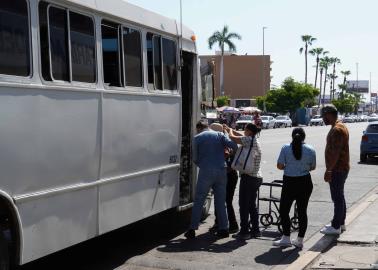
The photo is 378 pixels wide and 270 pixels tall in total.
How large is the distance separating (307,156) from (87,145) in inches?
126

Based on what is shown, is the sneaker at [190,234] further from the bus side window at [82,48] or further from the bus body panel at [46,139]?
the bus side window at [82,48]

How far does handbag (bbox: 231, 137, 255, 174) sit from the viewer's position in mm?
8609

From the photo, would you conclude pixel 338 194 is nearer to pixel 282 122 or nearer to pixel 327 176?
pixel 327 176

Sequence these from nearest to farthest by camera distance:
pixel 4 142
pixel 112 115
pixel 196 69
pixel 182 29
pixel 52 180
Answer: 1. pixel 4 142
2. pixel 52 180
3. pixel 112 115
4. pixel 182 29
5. pixel 196 69

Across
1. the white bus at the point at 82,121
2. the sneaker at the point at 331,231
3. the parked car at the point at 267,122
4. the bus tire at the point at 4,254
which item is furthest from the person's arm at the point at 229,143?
the parked car at the point at 267,122

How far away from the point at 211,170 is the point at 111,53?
2486 millimetres

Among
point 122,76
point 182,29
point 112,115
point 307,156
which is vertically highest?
point 182,29

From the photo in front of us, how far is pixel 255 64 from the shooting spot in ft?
396

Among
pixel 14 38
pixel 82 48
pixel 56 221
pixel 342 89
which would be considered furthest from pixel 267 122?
pixel 342 89

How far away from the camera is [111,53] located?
22.4 ft

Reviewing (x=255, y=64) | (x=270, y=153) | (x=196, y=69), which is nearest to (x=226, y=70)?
(x=255, y=64)

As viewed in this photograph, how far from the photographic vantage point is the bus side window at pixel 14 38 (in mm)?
5125

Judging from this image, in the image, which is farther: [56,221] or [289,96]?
[289,96]

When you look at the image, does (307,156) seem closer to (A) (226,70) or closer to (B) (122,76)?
(B) (122,76)
